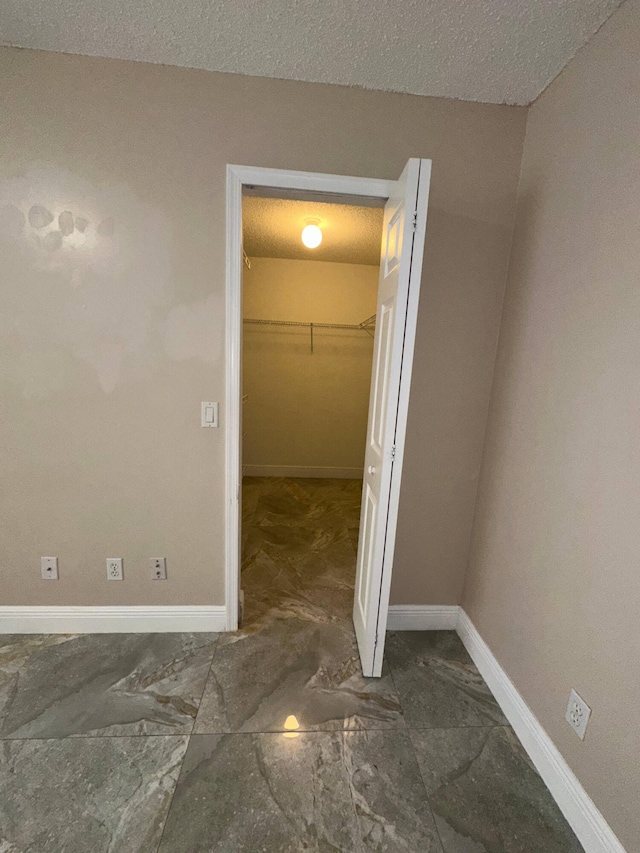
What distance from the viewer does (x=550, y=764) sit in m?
1.26

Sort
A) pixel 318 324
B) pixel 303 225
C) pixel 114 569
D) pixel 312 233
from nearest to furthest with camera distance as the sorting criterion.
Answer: pixel 114 569 → pixel 312 233 → pixel 303 225 → pixel 318 324

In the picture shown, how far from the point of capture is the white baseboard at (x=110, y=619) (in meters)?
1.81

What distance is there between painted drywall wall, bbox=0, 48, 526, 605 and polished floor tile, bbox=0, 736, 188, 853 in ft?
2.04

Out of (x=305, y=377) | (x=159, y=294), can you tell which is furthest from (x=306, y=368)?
(x=159, y=294)

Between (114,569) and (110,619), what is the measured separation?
0.28 metres

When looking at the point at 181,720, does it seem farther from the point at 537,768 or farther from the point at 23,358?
the point at 23,358

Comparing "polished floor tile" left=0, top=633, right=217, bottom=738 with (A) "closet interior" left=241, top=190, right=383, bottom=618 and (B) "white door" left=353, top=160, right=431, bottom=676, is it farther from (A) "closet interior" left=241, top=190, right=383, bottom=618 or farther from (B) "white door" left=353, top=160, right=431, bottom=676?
(A) "closet interior" left=241, top=190, right=383, bottom=618

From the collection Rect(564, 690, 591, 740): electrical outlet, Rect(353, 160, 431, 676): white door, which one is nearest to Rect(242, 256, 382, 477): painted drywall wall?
Rect(353, 160, 431, 676): white door

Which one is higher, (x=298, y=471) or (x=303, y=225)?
(x=303, y=225)

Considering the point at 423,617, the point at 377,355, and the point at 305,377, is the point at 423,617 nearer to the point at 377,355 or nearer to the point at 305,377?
the point at 377,355

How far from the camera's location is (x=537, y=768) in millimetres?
1312

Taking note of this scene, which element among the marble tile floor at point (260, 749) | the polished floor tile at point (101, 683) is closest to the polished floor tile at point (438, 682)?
the marble tile floor at point (260, 749)

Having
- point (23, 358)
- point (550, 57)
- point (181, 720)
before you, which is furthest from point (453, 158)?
point (181, 720)

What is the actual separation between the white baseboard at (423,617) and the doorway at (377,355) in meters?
0.25
